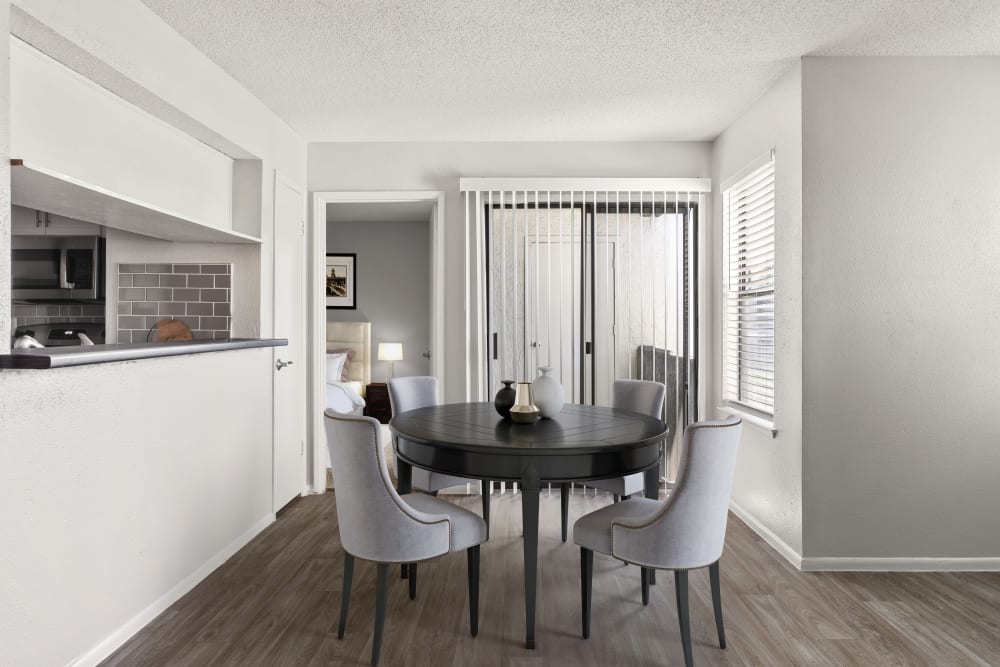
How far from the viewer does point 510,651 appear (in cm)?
214

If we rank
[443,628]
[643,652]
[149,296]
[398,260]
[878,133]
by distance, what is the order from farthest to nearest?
[398,260] < [149,296] < [878,133] < [443,628] < [643,652]

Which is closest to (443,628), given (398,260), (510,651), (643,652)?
(510,651)

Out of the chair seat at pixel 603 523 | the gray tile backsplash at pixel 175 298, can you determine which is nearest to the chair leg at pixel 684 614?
the chair seat at pixel 603 523

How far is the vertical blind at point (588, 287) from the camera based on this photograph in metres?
4.09

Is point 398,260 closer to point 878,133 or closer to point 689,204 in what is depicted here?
point 689,204

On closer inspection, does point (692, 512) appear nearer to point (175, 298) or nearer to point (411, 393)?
point (411, 393)

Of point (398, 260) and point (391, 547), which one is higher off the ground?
point (398, 260)

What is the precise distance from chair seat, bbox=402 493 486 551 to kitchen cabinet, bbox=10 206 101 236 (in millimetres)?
2128

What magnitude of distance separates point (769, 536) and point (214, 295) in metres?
3.27

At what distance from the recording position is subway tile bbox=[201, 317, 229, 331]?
3.37m

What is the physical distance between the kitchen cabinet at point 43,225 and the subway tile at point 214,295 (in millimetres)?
585

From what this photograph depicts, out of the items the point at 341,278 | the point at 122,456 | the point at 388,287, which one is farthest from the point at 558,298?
the point at 341,278

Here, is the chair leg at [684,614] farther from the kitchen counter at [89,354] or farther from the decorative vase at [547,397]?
the kitchen counter at [89,354]

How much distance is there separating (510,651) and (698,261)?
2877 mm
